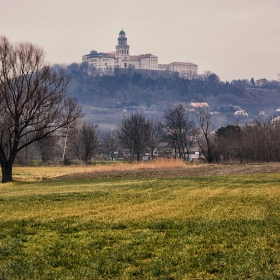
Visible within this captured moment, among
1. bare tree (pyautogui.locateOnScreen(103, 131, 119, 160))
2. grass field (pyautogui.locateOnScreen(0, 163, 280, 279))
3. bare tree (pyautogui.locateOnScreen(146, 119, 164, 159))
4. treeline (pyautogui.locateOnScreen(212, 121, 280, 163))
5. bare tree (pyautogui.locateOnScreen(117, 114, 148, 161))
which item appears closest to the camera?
grass field (pyautogui.locateOnScreen(0, 163, 280, 279))

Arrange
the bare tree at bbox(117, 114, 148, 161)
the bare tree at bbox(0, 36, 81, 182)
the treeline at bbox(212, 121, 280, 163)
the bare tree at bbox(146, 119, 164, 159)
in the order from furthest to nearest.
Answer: the bare tree at bbox(146, 119, 164, 159), the bare tree at bbox(117, 114, 148, 161), the treeline at bbox(212, 121, 280, 163), the bare tree at bbox(0, 36, 81, 182)

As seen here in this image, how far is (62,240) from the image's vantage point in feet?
42.9

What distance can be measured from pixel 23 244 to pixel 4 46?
34.7 m

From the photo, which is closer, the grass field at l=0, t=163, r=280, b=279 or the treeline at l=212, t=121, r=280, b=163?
the grass field at l=0, t=163, r=280, b=279

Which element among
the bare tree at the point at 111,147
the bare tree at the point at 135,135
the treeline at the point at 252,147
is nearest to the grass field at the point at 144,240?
the treeline at the point at 252,147

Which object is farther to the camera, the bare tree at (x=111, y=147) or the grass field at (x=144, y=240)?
the bare tree at (x=111, y=147)

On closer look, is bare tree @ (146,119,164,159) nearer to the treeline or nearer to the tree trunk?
the treeline

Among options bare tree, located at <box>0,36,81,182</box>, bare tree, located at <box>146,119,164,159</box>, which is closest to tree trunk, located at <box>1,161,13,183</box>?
bare tree, located at <box>0,36,81,182</box>

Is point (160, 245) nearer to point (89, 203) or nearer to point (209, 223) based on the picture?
point (209, 223)

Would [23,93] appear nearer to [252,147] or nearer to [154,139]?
[252,147]

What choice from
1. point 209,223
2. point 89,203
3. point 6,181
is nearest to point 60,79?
point 6,181

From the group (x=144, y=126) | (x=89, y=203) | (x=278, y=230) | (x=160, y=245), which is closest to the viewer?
(x=160, y=245)

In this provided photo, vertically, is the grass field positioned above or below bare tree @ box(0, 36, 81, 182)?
below

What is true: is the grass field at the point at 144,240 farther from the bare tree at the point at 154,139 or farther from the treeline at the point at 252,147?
the bare tree at the point at 154,139
